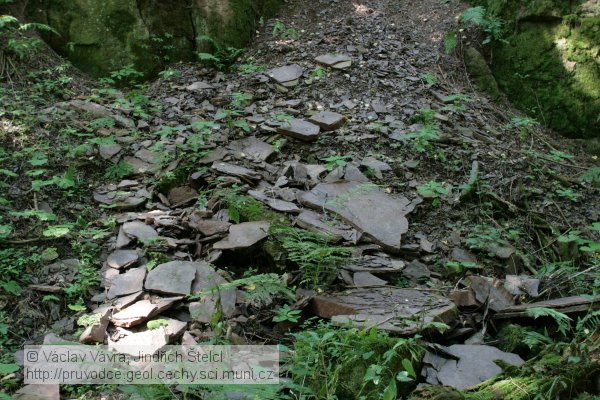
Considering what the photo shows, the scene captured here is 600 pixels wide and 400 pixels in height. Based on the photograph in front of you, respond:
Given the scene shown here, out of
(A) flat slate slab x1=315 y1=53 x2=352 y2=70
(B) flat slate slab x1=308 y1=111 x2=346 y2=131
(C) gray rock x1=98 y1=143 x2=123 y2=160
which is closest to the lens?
(C) gray rock x1=98 y1=143 x2=123 y2=160

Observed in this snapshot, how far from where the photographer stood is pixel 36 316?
352 cm

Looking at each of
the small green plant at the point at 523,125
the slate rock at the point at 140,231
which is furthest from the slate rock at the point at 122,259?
the small green plant at the point at 523,125

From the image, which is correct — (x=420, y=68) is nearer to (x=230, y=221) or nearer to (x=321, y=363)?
(x=230, y=221)

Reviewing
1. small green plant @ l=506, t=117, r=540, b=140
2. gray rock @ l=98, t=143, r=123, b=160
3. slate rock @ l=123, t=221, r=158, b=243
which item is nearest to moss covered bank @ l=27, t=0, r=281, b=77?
gray rock @ l=98, t=143, r=123, b=160

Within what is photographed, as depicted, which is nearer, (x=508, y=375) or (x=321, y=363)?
(x=508, y=375)

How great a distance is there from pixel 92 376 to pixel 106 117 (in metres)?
3.78

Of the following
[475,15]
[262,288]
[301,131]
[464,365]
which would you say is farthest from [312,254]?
[475,15]

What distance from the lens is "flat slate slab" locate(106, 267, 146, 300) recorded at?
370 cm

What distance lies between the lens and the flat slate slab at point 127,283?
370cm

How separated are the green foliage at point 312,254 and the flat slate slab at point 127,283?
1087 millimetres

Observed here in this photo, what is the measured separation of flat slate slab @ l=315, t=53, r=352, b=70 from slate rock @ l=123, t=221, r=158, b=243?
12.9ft

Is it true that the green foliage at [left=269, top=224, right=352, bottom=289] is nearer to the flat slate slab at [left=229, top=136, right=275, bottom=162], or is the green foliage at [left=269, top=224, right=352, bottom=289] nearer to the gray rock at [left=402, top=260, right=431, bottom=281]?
the gray rock at [left=402, top=260, right=431, bottom=281]

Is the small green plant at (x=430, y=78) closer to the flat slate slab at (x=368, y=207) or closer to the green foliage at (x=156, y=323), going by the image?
the flat slate slab at (x=368, y=207)

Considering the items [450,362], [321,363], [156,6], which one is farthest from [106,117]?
[450,362]
